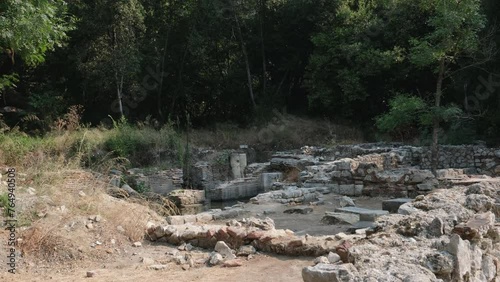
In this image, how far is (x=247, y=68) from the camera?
2620 cm

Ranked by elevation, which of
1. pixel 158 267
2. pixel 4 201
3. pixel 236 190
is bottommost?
pixel 236 190

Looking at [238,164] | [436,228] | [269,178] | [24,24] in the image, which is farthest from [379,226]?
[238,164]

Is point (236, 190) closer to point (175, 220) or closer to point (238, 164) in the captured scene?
point (238, 164)

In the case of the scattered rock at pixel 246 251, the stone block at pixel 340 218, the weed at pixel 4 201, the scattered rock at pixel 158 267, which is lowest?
the stone block at pixel 340 218

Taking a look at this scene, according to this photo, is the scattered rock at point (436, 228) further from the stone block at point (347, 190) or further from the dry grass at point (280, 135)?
the dry grass at point (280, 135)

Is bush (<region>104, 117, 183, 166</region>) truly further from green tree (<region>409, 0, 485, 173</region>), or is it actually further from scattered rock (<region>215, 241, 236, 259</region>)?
scattered rock (<region>215, 241, 236, 259</region>)

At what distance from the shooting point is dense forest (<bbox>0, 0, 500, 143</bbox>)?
21.3 meters

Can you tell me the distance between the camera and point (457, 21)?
13.3 metres

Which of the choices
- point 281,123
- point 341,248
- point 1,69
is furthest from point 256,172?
point 1,69

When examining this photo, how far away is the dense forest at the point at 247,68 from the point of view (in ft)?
69.9

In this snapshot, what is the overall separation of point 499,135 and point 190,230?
15.9 metres

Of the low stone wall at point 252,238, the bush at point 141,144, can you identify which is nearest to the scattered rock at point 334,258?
the low stone wall at point 252,238

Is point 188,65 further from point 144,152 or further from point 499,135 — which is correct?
point 499,135

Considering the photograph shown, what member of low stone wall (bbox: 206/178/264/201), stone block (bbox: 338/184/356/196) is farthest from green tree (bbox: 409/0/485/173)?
low stone wall (bbox: 206/178/264/201)
